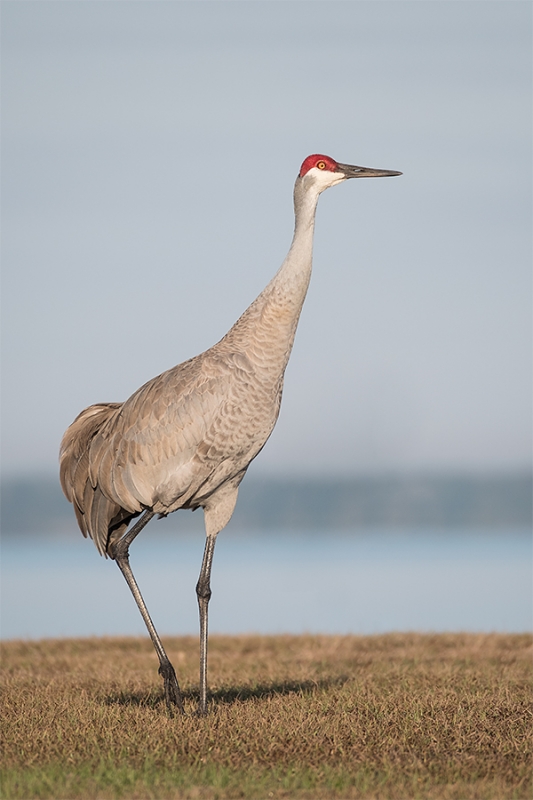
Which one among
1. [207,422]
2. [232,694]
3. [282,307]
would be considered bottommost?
[232,694]

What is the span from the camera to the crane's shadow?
6418 mm

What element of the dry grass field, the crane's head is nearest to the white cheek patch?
the crane's head

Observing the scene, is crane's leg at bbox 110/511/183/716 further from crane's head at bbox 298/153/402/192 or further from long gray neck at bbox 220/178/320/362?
crane's head at bbox 298/153/402/192

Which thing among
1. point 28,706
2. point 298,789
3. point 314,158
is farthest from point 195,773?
point 314,158

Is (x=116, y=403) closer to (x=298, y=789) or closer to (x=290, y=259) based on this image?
(x=290, y=259)

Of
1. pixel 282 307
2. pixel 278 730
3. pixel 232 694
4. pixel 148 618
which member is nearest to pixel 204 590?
pixel 148 618

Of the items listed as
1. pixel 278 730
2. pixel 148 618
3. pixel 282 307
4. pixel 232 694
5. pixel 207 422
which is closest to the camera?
pixel 278 730

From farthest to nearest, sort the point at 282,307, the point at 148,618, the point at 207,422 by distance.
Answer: the point at 148,618
the point at 282,307
the point at 207,422

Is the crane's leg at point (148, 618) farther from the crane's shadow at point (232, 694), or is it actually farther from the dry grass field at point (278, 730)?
the crane's shadow at point (232, 694)

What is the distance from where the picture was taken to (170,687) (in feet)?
19.9

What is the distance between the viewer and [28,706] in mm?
6094

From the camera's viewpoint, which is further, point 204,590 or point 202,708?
point 204,590

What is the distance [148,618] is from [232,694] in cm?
93

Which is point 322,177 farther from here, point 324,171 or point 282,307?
point 282,307
